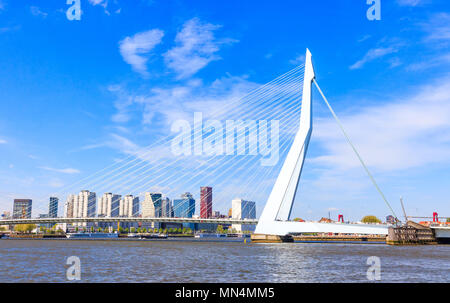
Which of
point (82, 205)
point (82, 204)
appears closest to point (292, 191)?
point (82, 204)

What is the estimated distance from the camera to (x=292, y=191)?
44.0 m

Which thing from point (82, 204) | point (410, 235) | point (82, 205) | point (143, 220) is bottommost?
point (410, 235)

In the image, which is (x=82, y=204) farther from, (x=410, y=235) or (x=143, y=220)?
(x=410, y=235)

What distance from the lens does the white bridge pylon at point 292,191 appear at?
1726 inches

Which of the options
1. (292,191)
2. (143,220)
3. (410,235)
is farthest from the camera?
(143,220)

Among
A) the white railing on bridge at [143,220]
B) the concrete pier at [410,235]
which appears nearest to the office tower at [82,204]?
the white railing on bridge at [143,220]

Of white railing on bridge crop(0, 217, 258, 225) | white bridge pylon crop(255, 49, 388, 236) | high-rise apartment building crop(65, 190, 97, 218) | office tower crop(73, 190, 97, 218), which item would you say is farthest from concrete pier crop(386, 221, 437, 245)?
office tower crop(73, 190, 97, 218)

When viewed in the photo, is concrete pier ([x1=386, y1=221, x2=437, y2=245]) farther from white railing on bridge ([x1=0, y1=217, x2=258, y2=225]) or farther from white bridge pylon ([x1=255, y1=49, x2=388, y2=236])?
white railing on bridge ([x1=0, y1=217, x2=258, y2=225])

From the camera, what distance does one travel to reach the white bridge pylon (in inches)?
1726

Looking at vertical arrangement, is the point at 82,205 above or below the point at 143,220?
above

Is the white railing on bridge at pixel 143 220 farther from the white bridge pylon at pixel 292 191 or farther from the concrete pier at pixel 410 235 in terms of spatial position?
the concrete pier at pixel 410 235

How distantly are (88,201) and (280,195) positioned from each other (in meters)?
136
